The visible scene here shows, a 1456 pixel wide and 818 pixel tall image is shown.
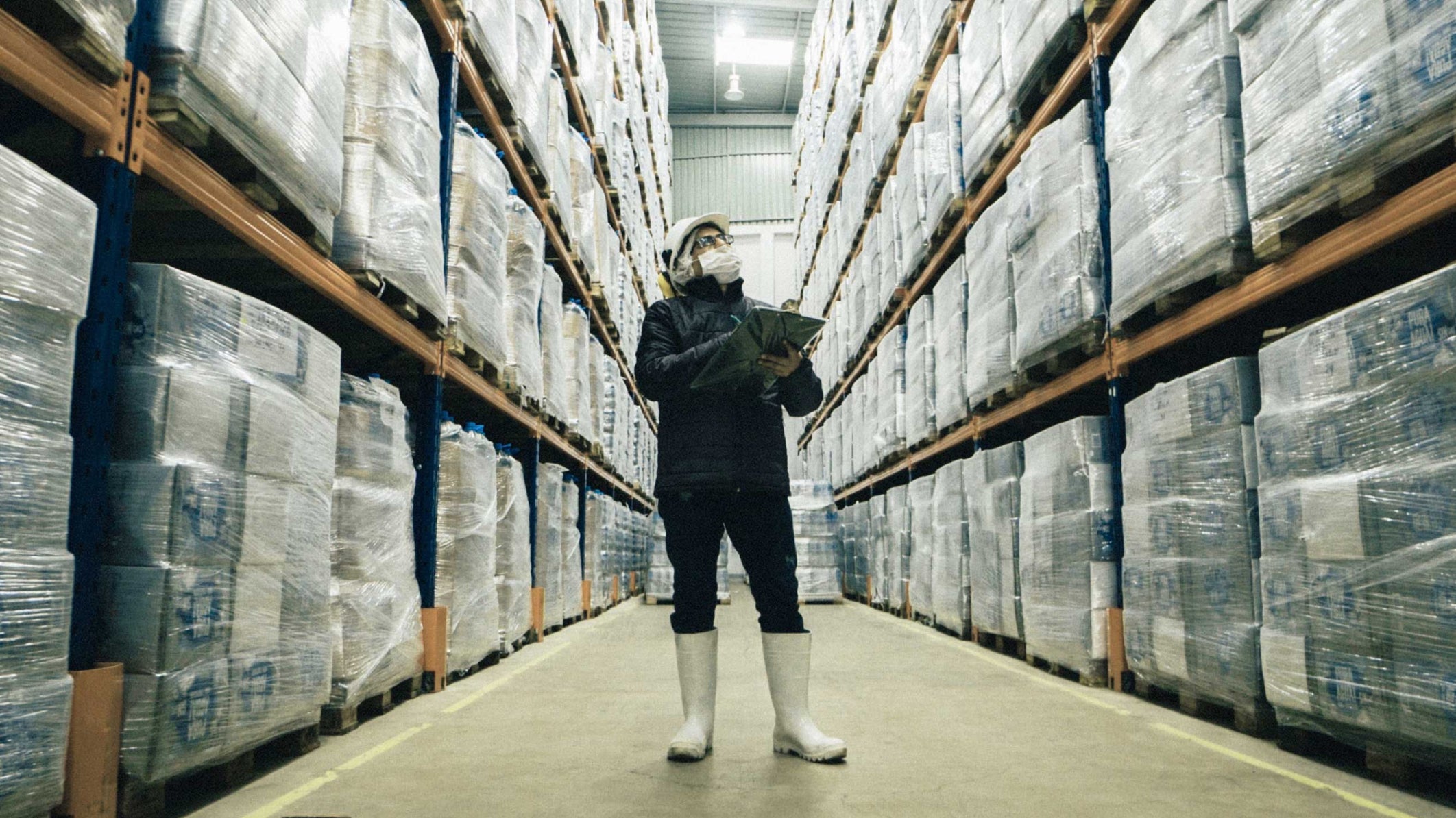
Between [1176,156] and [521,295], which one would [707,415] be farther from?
[521,295]

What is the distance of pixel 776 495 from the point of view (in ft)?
9.70

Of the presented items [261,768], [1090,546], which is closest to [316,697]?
[261,768]

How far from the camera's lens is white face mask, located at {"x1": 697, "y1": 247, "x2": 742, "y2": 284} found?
10.1ft

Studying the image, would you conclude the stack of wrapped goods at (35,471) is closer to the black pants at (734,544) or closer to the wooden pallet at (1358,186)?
the black pants at (734,544)

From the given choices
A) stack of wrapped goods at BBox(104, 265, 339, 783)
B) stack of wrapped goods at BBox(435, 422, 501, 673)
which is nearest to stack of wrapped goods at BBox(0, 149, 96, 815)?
stack of wrapped goods at BBox(104, 265, 339, 783)

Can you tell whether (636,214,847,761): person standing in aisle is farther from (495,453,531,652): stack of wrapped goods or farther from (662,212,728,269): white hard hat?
(495,453,531,652): stack of wrapped goods

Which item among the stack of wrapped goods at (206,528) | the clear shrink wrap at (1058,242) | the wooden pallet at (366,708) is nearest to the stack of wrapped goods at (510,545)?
the wooden pallet at (366,708)

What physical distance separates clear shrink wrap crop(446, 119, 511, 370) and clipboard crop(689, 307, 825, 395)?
6.31ft

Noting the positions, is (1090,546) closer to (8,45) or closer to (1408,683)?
(1408,683)

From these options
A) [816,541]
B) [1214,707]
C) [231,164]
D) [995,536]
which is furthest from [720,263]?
[816,541]

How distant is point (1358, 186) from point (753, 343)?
5.63 feet

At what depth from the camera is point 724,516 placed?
296cm

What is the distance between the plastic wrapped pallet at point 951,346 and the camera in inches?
240

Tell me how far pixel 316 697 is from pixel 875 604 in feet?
25.0
